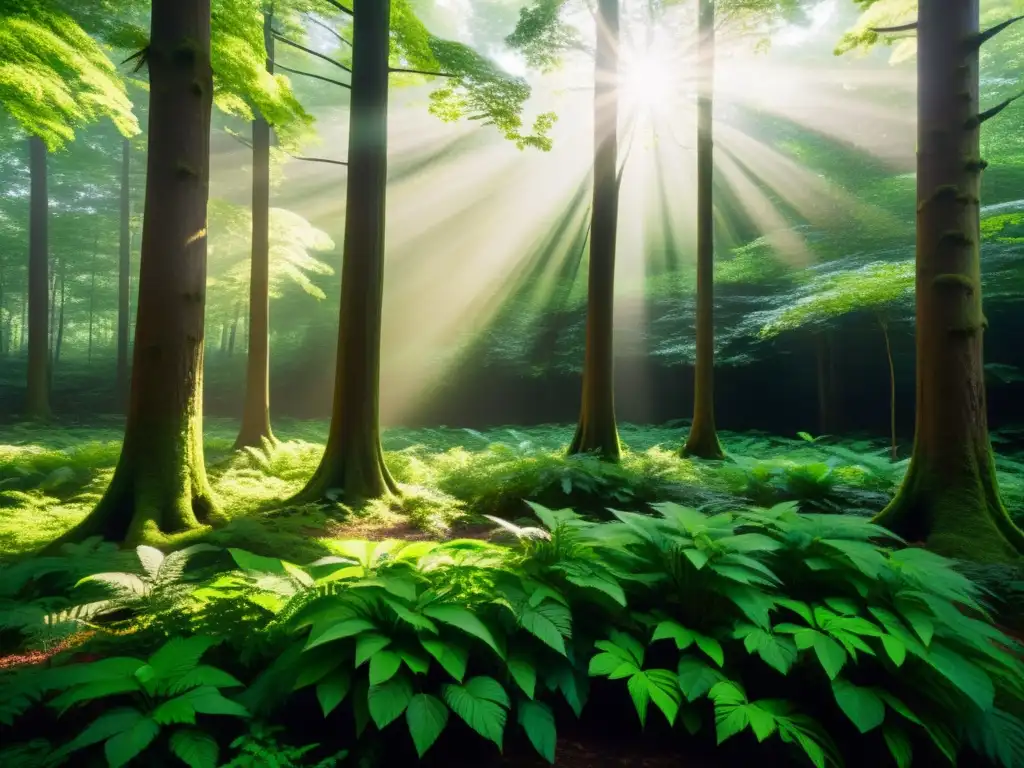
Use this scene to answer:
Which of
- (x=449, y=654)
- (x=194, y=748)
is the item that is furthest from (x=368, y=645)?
(x=194, y=748)

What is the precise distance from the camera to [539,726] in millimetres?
1943

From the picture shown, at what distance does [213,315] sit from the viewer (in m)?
19.8

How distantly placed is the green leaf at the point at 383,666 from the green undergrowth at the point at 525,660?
0.01 m

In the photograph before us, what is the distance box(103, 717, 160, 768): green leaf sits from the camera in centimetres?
153

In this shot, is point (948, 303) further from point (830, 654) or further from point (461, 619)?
point (461, 619)

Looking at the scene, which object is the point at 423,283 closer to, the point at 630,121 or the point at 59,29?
the point at 630,121

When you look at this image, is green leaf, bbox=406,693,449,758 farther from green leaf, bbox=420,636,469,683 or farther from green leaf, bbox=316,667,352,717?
green leaf, bbox=316,667,352,717

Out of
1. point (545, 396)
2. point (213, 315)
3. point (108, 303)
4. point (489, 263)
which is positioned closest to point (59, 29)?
point (213, 315)

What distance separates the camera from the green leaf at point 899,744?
1.88 meters

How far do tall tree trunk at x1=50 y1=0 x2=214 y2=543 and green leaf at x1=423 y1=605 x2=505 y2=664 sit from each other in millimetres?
3429

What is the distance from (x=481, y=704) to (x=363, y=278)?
5.61m

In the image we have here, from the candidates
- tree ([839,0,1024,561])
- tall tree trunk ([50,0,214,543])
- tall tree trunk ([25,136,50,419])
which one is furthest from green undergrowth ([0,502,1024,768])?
tall tree trunk ([25,136,50,419])

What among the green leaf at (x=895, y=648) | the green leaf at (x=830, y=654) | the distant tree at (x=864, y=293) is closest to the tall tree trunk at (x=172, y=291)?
the green leaf at (x=830, y=654)

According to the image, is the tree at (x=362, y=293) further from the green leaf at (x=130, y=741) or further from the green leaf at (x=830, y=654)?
the green leaf at (x=830, y=654)
